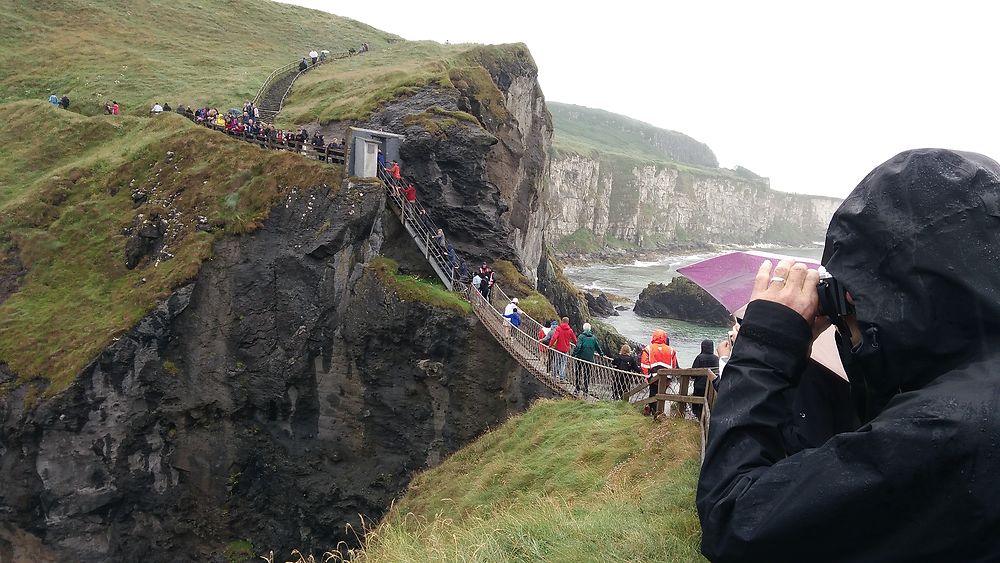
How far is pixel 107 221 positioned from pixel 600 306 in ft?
171

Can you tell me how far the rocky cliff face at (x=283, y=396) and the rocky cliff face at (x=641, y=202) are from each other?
97111 mm

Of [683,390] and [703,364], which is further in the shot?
[703,364]

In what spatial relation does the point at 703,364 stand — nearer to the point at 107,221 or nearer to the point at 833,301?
the point at 833,301

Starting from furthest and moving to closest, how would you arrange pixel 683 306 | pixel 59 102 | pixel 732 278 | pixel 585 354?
pixel 683 306 → pixel 59 102 → pixel 585 354 → pixel 732 278

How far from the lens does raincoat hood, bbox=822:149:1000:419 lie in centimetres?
164

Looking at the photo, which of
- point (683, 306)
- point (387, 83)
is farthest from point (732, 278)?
point (683, 306)

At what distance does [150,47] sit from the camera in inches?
1738

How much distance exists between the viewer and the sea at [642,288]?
182 feet

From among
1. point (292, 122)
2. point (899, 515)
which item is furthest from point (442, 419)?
point (899, 515)

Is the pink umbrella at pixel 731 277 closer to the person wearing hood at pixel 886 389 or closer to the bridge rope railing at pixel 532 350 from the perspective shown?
the person wearing hood at pixel 886 389

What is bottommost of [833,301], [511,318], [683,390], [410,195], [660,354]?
[511,318]

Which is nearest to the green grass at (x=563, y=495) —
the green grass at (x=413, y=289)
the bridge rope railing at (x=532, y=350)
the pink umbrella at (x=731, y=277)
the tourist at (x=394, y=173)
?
the bridge rope railing at (x=532, y=350)

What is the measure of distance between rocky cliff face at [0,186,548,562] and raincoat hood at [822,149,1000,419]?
17.5m

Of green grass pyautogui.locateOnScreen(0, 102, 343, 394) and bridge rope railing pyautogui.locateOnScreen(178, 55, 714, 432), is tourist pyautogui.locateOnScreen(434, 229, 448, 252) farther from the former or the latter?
green grass pyautogui.locateOnScreen(0, 102, 343, 394)
